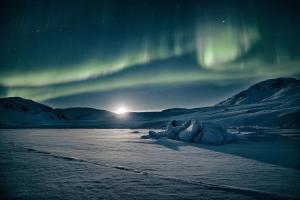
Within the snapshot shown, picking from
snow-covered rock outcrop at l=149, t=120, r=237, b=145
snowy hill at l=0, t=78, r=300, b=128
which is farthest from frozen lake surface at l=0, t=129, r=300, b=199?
snowy hill at l=0, t=78, r=300, b=128

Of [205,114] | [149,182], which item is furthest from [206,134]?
[205,114]

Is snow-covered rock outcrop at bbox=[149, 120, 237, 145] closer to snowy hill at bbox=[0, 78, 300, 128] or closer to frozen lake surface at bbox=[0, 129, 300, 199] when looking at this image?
frozen lake surface at bbox=[0, 129, 300, 199]

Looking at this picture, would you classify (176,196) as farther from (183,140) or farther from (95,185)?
(183,140)

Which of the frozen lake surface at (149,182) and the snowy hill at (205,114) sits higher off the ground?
the snowy hill at (205,114)

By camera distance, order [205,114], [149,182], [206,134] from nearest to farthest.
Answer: [149,182] → [206,134] → [205,114]

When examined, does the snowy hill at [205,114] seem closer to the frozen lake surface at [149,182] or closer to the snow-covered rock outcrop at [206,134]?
the snow-covered rock outcrop at [206,134]

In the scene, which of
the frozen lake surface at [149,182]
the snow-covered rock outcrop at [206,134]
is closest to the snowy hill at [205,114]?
the snow-covered rock outcrop at [206,134]

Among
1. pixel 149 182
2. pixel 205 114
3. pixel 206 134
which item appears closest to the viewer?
pixel 149 182

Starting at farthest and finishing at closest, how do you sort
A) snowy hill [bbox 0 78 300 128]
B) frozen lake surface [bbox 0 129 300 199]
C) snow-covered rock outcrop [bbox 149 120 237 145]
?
snowy hill [bbox 0 78 300 128] → snow-covered rock outcrop [bbox 149 120 237 145] → frozen lake surface [bbox 0 129 300 199]

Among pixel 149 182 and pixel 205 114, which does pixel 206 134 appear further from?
pixel 205 114

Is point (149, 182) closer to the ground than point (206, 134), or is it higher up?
closer to the ground

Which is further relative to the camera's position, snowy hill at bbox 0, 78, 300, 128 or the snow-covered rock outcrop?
snowy hill at bbox 0, 78, 300, 128

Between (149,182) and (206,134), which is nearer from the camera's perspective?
(149,182)

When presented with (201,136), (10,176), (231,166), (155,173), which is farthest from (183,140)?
(10,176)
